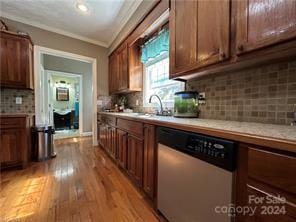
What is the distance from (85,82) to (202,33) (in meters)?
4.96

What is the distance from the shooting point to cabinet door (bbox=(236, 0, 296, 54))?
0.76m

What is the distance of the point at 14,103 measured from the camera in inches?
114

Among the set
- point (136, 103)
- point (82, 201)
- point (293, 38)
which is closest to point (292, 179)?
point (293, 38)

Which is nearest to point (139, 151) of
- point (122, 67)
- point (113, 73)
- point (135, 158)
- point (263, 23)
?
point (135, 158)

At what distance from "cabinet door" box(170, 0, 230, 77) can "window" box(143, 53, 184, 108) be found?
507 mm

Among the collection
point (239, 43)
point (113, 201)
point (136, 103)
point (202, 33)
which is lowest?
point (113, 201)

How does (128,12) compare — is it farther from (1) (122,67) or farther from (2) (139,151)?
(2) (139,151)

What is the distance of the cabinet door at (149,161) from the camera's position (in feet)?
4.68

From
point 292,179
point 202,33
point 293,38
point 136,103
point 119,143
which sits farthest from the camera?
point 136,103

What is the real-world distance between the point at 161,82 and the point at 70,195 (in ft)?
6.34

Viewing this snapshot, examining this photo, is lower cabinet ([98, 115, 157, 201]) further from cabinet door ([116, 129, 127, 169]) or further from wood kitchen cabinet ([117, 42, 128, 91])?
wood kitchen cabinet ([117, 42, 128, 91])

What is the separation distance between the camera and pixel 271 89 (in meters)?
1.09

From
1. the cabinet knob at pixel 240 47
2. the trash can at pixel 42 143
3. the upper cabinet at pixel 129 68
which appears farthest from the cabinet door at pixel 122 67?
the cabinet knob at pixel 240 47

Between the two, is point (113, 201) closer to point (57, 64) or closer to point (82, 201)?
point (82, 201)
